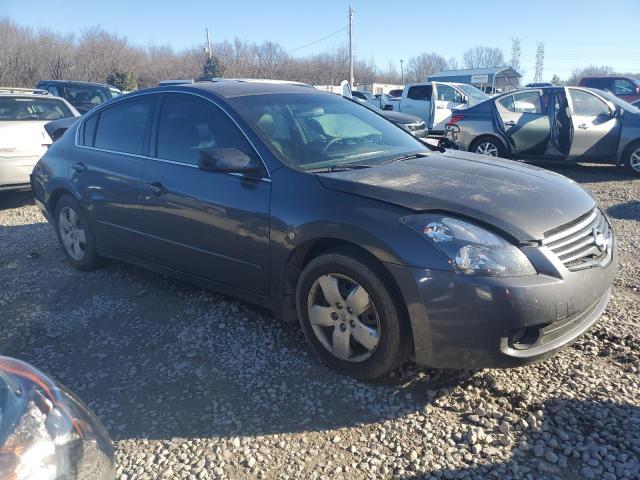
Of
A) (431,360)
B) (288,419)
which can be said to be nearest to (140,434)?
(288,419)

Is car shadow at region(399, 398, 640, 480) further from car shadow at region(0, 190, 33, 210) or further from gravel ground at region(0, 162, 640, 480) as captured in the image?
car shadow at region(0, 190, 33, 210)

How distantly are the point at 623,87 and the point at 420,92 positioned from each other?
8.10 m

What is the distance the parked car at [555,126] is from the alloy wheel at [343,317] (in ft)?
22.8

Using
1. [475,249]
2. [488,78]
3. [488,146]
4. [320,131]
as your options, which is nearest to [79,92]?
[488,146]

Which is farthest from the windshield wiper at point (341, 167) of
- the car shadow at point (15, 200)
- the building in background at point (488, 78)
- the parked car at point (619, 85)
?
the building in background at point (488, 78)

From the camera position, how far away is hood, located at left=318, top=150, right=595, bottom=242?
2635mm

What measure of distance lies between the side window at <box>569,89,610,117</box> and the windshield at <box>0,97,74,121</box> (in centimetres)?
867

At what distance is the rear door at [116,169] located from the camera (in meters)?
4.05

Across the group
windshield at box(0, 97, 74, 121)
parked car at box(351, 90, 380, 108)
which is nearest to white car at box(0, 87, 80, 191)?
windshield at box(0, 97, 74, 121)

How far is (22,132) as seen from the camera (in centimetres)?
765

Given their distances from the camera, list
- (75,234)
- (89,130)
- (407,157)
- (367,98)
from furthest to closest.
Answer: (367,98) < (75,234) < (89,130) < (407,157)

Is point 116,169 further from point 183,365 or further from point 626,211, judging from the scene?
point 626,211

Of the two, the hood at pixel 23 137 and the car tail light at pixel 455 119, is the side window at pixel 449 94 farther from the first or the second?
the hood at pixel 23 137

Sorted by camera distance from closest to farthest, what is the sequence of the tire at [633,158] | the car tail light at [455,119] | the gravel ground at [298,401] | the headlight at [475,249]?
1. the gravel ground at [298,401]
2. the headlight at [475,249]
3. the tire at [633,158]
4. the car tail light at [455,119]
